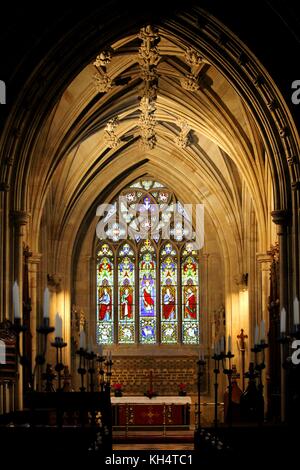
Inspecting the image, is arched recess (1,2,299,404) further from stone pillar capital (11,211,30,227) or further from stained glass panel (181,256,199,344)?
stained glass panel (181,256,199,344)

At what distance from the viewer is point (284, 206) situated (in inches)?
860

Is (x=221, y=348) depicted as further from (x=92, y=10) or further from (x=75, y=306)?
(x=75, y=306)

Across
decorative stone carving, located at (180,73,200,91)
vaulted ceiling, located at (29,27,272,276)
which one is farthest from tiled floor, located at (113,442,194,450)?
decorative stone carving, located at (180,73,200,91)

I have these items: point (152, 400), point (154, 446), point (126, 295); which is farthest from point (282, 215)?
point (126, 295)

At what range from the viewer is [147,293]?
34.8 metres

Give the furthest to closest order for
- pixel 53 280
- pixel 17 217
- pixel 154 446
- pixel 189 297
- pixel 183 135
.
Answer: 1. pixel 189 297
2. pixel 53 280
3. pixel 183 135
4. pixel 154 446
5. pixel 17 217

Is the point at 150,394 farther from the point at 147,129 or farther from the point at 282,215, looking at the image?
the point at 282,215

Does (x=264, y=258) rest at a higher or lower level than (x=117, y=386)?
higher

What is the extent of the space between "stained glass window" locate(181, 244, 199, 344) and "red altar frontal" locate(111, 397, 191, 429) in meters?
4.19

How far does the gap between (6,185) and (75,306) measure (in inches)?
530

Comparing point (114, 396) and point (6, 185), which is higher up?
point (6, 185)

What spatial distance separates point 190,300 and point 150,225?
285 centimetres

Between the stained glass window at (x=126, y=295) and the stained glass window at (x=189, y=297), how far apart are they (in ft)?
5.43
